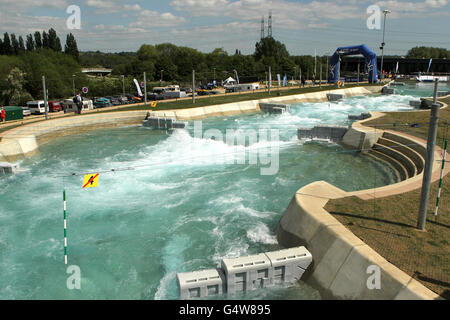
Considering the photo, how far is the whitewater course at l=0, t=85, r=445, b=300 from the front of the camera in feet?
33.5

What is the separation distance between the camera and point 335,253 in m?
9.83

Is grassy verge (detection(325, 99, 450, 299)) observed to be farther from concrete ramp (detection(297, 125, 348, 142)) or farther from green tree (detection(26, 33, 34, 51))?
green tree (detection(26, 33, 34, 51))

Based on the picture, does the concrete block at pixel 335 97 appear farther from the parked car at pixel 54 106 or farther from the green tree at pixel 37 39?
the green tree at pixel 37 39

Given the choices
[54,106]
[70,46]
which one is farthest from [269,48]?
[54,106]

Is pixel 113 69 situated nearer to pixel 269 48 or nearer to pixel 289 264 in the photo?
pixel 269 48

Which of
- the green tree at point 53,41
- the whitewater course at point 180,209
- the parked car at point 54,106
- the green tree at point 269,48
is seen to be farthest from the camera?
the green tree at point 269,48

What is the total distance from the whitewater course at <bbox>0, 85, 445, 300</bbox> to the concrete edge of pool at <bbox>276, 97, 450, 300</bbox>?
3 centimetres

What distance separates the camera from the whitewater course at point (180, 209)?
10211 mm

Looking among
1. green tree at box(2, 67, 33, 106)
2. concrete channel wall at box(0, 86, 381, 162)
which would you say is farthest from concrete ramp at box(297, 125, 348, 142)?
green tree at box(2, 67, 33, 106)

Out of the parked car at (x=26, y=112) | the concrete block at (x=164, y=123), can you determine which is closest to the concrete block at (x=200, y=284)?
the concrete block at (x=164, y=123)

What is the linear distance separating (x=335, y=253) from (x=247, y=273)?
234cm

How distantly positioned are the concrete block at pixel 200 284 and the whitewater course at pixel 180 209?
0.54 m

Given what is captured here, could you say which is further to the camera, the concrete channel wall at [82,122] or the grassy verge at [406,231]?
the concrete channel wall at [82,122]
